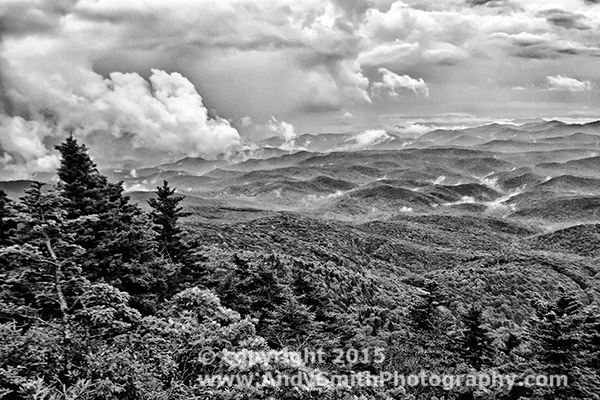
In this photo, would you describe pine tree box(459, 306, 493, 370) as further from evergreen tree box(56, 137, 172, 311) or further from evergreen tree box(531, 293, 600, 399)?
evergreen tree box(56, 137, 172, 311)

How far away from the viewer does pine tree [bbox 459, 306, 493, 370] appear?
23586 millimetres

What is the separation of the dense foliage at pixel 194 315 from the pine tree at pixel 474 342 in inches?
2.9

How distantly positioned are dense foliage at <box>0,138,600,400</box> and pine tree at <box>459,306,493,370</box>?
74 millimetres

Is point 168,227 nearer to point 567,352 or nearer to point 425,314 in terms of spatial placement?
point 425,314

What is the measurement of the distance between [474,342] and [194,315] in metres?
19.1

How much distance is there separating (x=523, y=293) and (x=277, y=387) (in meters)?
53.1

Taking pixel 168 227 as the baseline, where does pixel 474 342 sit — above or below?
below

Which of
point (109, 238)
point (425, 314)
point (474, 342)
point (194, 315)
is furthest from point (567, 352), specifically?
point (109, 238)

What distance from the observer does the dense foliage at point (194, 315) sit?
903cm

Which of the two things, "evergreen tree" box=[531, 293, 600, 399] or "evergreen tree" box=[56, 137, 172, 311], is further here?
"evergreen tree" box=[56, 137, 172, 311]

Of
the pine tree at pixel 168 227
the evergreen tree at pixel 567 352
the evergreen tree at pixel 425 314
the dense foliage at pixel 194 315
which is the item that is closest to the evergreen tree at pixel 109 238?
the dense foliage at pixel 194 315

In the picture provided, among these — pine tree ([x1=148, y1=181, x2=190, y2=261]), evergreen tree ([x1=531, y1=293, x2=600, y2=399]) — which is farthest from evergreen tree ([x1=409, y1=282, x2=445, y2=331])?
pine tree ([x1=148, y1=181, x2=190, y2=261])

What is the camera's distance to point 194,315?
10883 mm

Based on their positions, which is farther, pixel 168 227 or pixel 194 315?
pixel 168 227
